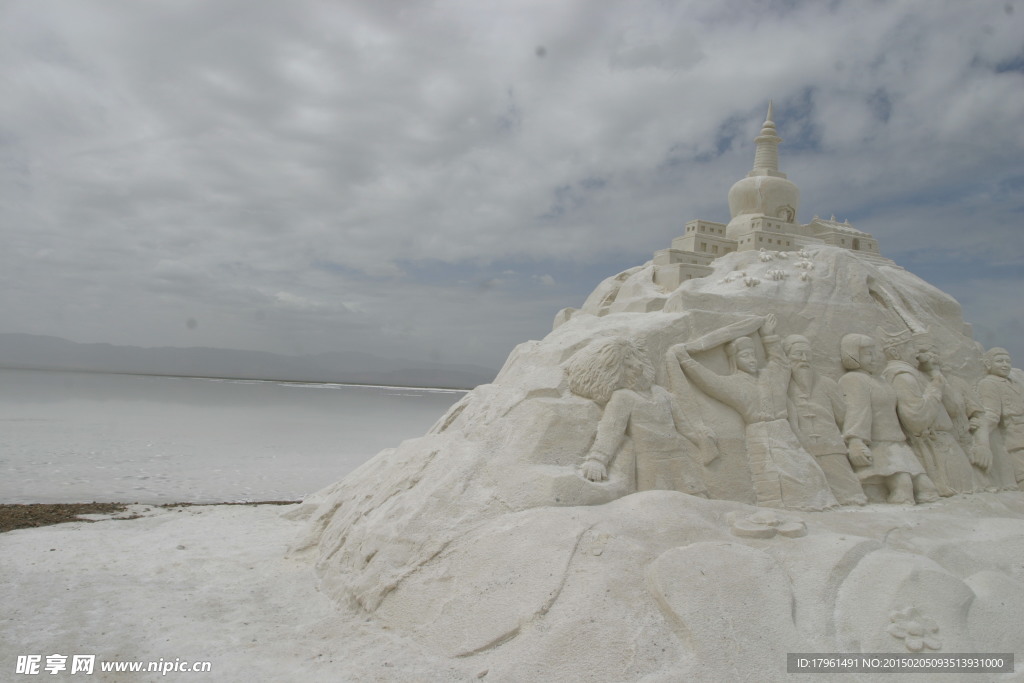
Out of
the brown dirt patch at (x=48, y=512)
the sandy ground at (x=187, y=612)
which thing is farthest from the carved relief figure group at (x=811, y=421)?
the brown dirt patch at (x=48, y=512)

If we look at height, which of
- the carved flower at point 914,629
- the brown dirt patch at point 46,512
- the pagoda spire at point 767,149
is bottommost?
the brown dirt patch at point 46,512

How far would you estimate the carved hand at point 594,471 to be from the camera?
200 inches

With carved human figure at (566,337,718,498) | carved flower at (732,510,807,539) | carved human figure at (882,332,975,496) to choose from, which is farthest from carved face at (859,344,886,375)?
carved flower at (732,510,807,539)

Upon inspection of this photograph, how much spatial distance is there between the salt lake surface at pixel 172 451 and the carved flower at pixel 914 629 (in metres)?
8.50

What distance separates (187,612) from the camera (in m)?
5.00

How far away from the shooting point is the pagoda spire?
9.31 metres

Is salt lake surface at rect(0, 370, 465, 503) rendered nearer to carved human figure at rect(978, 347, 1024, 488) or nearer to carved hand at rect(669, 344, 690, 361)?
carved hand at rect(669, 344, 690, 361)

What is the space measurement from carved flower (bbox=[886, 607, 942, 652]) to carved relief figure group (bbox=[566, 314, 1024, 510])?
1624 millimetres

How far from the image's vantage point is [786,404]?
20.2ft

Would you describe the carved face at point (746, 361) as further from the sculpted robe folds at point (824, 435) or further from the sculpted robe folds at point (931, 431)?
the sculpted robe folds at point (931, 431)

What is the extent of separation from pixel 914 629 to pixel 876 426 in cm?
290

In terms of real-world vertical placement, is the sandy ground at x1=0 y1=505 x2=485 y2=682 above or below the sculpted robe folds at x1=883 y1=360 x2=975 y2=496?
below

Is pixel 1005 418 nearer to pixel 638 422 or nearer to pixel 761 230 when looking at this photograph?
pixel 761 230

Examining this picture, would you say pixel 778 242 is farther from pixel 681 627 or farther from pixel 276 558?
pixel 276 558
